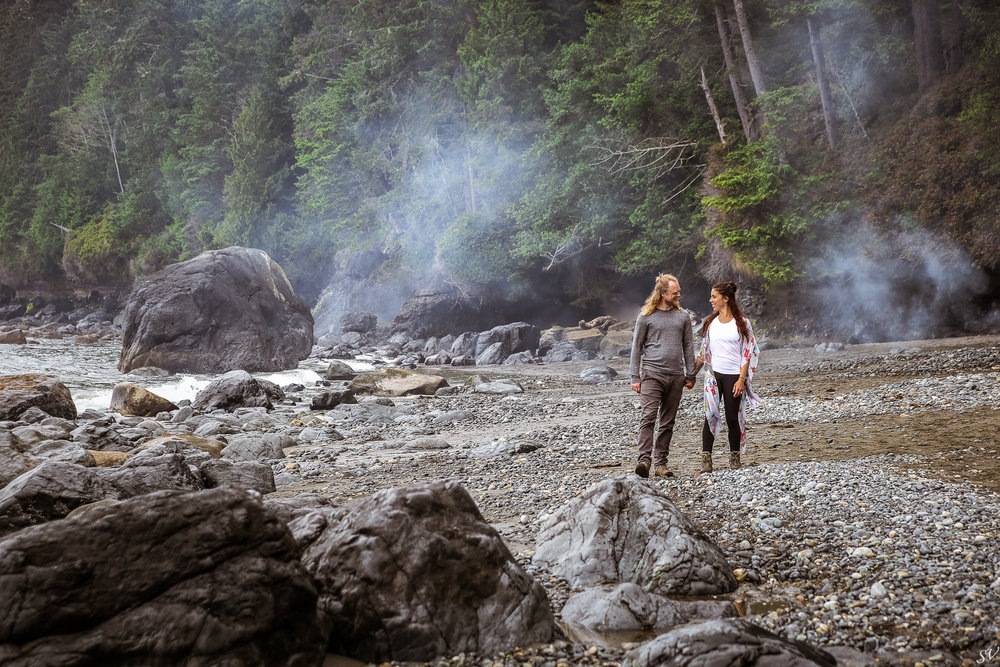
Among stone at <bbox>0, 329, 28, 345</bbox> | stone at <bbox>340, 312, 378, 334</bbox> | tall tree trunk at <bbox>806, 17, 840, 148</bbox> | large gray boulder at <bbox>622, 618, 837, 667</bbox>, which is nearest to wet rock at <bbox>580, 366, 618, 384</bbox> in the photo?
tall tree trunk at <bbox>806, 17, 840, 148</bbox>

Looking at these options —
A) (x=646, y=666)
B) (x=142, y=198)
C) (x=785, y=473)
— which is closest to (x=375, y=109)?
(x=142, y=198)

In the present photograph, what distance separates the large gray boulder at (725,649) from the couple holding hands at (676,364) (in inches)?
137

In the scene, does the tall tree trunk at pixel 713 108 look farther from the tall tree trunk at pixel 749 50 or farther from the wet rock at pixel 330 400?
the wet rock at pixel 330 400

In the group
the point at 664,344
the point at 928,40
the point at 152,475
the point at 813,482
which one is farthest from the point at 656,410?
the point at 928,40

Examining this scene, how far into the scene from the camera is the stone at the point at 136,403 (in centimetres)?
1399

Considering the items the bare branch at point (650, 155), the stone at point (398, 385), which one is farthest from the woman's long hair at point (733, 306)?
the bare branch at point (650, 155)

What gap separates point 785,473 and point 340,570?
4.18m

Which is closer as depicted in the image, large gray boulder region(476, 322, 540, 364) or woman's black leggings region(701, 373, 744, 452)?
woman's black leggings region(701, 373, 744, 452)

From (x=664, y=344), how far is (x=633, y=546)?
271 centimetres

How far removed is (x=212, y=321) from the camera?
21.7m

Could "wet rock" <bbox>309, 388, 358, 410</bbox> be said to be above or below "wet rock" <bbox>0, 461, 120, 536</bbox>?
below

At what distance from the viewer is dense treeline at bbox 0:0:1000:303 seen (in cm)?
2052

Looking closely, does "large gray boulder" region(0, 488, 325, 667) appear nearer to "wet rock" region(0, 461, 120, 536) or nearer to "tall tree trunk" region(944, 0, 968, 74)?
"wet rock" region(0, 461, 120, 536)

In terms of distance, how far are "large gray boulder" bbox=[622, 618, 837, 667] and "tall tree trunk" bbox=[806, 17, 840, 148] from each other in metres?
21.8
